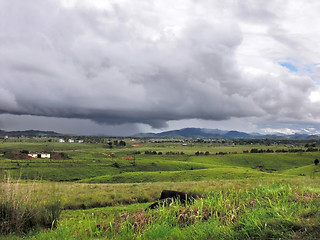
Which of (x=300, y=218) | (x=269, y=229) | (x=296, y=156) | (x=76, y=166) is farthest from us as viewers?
(x=296, y=156)

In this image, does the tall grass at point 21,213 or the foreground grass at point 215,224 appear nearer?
the foreground grass at point 215,224

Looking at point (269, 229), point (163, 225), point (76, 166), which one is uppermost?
point (269, 229)

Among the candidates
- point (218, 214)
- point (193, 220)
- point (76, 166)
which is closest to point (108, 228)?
point (193, 220)

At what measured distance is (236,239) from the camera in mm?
6254

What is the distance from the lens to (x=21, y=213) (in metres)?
9.47

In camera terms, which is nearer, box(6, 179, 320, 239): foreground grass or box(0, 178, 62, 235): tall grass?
box(6, 179, 320, 239): foreground grass

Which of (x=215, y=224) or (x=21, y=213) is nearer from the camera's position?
(x=215, y=224)

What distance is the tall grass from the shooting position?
9211 mm

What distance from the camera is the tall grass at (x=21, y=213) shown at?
30.2ft

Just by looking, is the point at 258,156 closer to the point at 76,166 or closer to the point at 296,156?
the point at 296,156

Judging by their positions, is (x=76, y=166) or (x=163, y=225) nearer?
(x=163, y=225)

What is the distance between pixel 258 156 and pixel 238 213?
448ft

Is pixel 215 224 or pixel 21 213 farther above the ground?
pixel 215 224

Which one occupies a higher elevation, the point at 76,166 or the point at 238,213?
the point at 238,213
